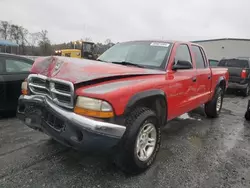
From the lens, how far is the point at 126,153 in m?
2.59

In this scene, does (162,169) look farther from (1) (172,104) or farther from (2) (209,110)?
(2) (209,110)

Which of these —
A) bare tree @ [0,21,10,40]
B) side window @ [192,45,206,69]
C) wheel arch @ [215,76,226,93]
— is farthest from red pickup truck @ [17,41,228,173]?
bare tree @ [0,21,10,40]

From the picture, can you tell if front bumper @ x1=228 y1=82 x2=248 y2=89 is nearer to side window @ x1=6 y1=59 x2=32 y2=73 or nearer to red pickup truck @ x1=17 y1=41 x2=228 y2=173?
red pickup truck @ x1=17 y1=41 x2=228 y2=173

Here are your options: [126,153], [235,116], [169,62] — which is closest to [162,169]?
[126,153]

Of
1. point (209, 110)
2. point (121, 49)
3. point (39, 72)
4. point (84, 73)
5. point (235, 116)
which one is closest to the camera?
point (84, 73)

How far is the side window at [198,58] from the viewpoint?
4.67 m

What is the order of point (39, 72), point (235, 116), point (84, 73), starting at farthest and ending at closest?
1. point (235, 116)
2. point (39, 72)
3. point (84, 73)

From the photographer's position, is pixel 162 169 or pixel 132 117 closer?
pixel 132 117

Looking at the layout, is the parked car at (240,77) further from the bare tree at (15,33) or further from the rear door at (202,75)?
the bare tree at (15,33)

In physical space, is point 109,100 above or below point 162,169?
above

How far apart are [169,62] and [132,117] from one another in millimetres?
1289

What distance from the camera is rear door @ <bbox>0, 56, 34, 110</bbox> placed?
15.5 ft

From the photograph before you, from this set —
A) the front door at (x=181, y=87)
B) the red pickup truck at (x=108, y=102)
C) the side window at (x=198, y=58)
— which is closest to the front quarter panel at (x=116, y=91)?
the red pickup truck at (x=108, y=102)

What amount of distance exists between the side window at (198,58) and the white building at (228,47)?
2538cm
